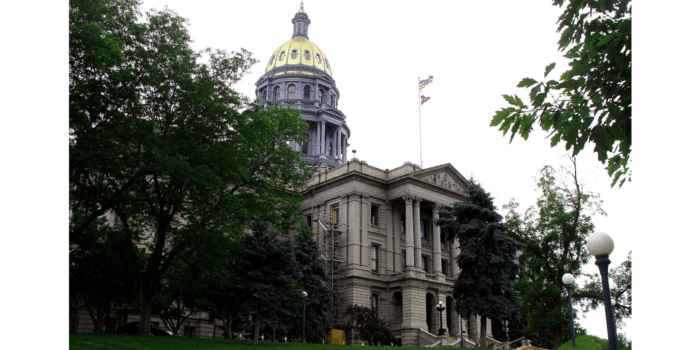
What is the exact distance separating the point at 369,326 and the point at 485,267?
11.0 m

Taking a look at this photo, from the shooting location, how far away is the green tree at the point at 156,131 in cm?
1880

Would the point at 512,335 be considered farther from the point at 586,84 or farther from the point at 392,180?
the point at 586,84

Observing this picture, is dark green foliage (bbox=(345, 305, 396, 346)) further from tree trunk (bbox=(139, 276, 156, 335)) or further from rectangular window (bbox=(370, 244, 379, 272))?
tree trunk (bbox=(139, 276, 156, 335))

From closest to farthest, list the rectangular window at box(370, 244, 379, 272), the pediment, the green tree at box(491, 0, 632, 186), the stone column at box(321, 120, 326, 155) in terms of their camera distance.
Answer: the green tree at box(491, 0, 632, 186) < the rectangular window at box(370, 244, 379, 272) < the pediment < the stone column at box(321, 120, 326, 155)

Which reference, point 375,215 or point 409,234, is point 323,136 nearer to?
point 375,215

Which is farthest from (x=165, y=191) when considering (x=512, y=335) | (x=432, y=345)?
(x=512, y=335)

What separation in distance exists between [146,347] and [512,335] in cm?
4448

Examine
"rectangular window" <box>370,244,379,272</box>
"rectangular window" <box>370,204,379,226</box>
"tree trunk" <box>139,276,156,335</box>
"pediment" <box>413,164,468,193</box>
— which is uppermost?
"pediment" <box>413,164,468,193</box>

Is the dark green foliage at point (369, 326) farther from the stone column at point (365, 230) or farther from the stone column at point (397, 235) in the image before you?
the stone column at point (397, 235)

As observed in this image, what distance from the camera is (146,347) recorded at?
2120 cm

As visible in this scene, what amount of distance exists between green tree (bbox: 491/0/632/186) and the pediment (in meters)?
49.1

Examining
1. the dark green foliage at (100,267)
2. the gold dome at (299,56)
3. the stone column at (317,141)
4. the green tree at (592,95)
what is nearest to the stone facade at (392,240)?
the dark green foliage at (100,267)

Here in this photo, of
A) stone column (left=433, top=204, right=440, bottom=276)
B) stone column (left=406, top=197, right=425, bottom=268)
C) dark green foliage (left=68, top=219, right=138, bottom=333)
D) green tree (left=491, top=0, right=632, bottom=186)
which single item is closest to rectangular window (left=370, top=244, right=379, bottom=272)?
stone column (left=406, top=197, right=425, bottom=268)

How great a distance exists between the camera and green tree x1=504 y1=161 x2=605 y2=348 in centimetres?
3356
